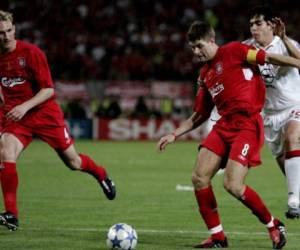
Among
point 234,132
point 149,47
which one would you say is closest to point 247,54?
point 234,132

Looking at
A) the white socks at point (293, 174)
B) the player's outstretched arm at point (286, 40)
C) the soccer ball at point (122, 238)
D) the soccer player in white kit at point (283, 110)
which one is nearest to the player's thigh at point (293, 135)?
the soccer player in white kit at point (283, 110)

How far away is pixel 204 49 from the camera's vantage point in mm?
7426

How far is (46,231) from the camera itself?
339 inches

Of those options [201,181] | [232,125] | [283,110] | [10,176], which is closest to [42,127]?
[10,176]

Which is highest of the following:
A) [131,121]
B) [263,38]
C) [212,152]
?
[263,38]

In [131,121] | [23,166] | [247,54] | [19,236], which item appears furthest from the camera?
[131,121]

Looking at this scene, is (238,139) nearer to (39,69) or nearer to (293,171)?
(293,171)

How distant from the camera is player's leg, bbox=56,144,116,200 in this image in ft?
31.3

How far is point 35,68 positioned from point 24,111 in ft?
1.74

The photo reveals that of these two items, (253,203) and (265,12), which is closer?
(253,203)

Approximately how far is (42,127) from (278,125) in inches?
103

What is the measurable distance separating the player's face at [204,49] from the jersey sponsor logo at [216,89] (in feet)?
0.82

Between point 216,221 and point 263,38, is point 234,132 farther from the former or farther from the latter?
point 263,38

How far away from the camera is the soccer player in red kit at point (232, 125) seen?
24.3 feet
